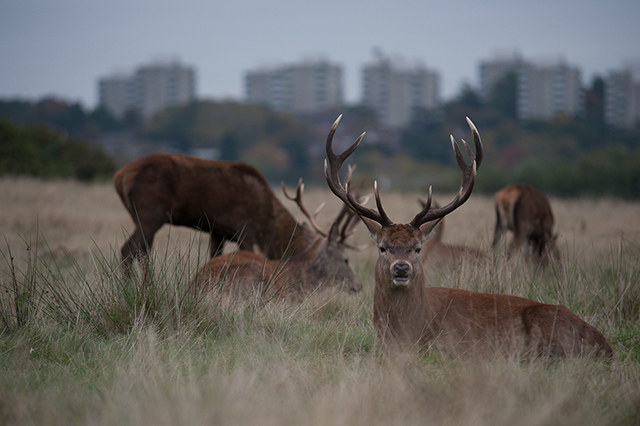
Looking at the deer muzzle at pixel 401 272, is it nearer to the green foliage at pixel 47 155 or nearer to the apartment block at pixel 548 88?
the green foliage at pixel 47 155

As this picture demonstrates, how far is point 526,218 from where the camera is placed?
970 cm

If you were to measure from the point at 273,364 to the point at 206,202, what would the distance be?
4.38 metres

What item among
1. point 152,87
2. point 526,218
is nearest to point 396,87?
point 152,87

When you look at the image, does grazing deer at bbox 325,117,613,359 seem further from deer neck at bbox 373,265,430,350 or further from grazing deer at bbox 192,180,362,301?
grazing deer at bbox 192,180,362,301

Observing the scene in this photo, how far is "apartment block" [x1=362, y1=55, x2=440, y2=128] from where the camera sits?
371 feet

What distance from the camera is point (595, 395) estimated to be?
3.81 m

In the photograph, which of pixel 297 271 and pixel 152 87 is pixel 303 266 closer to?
pixel 297 271

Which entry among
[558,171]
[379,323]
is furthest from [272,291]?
[558,171]

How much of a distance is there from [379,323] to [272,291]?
5.45 ft

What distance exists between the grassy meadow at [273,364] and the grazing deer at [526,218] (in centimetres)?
258

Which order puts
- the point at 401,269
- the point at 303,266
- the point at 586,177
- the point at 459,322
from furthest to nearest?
the point at 586,177
the point at 303,266
the point at 459,322
the point at 401,269

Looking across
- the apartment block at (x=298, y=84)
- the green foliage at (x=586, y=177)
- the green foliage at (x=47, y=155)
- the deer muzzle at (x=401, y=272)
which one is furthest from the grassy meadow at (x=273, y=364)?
the apartment block at (x=298, y=84)

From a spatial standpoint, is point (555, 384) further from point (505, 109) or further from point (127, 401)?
point (505, 109)

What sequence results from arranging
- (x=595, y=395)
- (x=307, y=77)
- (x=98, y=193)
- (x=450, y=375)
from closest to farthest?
(x=595, y=395)
(x=450, y=375)
(x=98, y=193)
(x=307, y=77)
